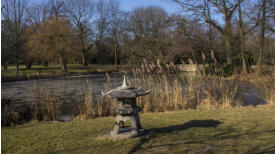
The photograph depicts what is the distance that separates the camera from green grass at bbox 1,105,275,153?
4586 mm

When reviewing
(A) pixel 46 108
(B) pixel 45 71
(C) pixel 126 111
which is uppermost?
(B) pixel 45 71

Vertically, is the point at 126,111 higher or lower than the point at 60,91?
higher

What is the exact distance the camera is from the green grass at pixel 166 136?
4.59 m

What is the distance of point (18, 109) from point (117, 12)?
46.5m

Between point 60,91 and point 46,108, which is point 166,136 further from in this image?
point 60,91

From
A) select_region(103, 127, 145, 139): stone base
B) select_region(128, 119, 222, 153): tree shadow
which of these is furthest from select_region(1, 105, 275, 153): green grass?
select_region(103, 127, 145, 139): stone base

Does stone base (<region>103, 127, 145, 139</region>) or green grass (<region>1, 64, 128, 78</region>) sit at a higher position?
green grass (<region>1, 64, 128, 78</region>)

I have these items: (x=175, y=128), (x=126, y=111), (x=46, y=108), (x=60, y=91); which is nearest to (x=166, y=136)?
(x=175, y=128)

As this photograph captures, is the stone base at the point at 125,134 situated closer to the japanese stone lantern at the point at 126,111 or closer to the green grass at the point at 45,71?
the japanese stone lantern at the point at 126,111

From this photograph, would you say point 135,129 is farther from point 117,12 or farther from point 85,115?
point 117,12

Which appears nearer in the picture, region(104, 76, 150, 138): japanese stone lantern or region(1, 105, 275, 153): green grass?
region(1, 105, 275, 153): green grass

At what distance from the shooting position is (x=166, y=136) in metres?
5.28

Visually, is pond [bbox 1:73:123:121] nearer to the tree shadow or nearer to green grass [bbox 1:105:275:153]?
green grass [bbox 1:105:275:153]

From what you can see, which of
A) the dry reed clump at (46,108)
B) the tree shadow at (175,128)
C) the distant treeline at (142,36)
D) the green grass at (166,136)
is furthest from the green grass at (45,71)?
the tree shadow at (175,128)
